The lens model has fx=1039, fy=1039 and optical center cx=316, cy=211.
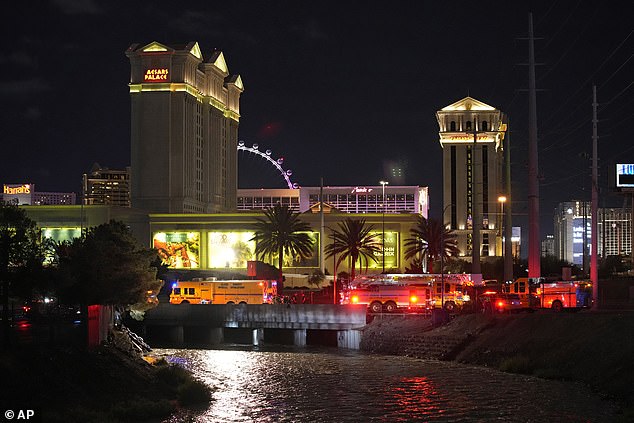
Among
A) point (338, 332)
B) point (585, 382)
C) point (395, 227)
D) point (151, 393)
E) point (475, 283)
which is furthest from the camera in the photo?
point (395, 227)

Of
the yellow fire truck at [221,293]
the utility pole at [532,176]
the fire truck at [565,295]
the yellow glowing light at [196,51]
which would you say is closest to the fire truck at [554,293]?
the fire truck at [565,295]

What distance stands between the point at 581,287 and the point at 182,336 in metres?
38.4

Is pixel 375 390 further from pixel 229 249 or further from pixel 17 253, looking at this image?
pixel 229 249

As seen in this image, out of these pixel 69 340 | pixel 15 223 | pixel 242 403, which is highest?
pixel 15 223

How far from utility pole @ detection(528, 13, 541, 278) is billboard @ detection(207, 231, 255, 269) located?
96159 mm

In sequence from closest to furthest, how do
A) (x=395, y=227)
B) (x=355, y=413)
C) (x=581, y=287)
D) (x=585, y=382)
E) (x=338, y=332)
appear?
1. (x=355, y=413)
2. (x=585, y=382)
3. (x=581, y=287)
4. (x=338, y=332)
5. (x=395, y=227)

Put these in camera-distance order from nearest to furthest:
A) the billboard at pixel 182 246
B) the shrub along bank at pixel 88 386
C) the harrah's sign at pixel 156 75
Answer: the shrub along bank at pixel 88 386 → the billboard at pixel 182 246 → the harrah's sign at pixel 156 75

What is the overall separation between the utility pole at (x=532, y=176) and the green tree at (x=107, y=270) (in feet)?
91.0

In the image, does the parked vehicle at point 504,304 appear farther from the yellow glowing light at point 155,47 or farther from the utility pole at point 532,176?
the yellow glowing light at point 155,47

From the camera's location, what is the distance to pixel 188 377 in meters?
51.8

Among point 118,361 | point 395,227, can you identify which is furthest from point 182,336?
point 395,227

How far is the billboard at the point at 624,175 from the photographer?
10362 cm

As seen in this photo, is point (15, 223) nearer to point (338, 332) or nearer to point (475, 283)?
point (338, 332)

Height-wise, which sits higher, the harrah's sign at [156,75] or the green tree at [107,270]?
the harrah's sign at [156,75]
